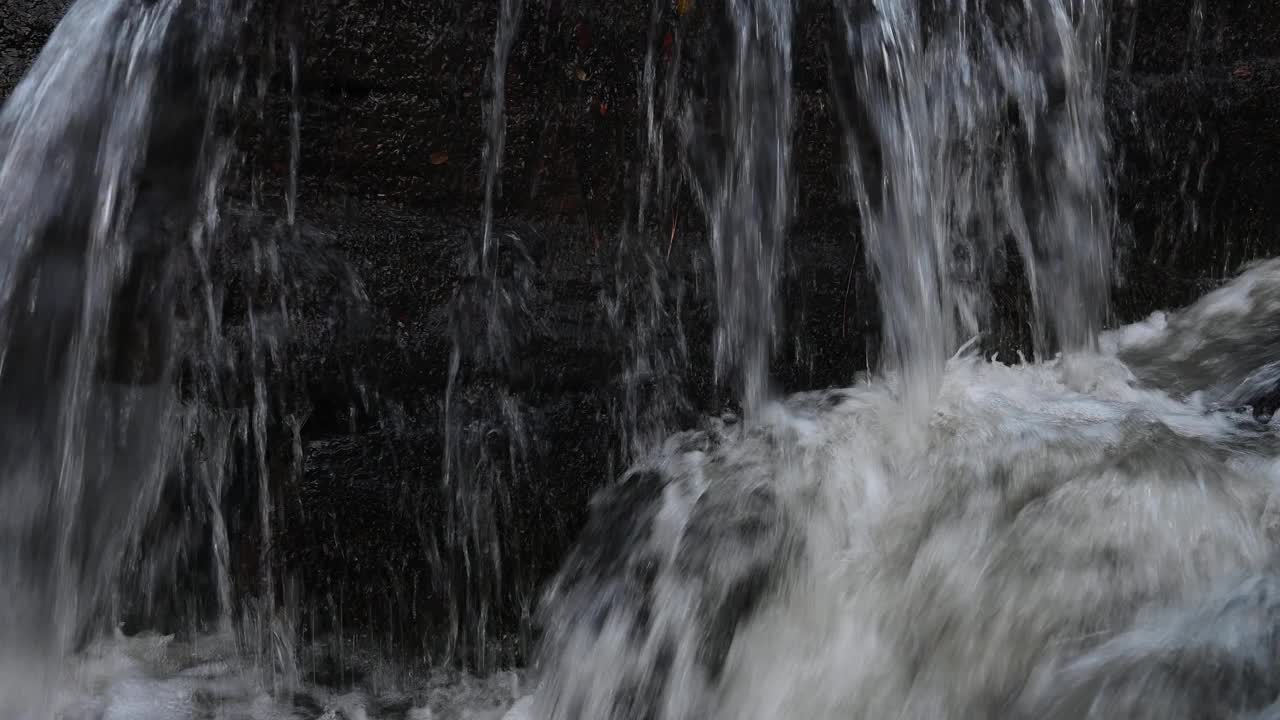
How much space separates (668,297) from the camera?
2756 millimetres

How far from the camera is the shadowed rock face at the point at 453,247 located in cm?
248

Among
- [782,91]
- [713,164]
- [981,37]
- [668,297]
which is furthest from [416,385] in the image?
[981,37]

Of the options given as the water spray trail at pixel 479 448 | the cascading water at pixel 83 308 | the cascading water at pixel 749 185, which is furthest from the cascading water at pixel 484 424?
the cascading water at pixel 83 308

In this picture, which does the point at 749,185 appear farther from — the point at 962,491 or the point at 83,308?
the point at 83,308

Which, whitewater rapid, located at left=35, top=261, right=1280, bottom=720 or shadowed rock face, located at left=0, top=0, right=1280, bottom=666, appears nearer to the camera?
whitewater rapid, located at left=35, top=261, right=1280, bottom=720

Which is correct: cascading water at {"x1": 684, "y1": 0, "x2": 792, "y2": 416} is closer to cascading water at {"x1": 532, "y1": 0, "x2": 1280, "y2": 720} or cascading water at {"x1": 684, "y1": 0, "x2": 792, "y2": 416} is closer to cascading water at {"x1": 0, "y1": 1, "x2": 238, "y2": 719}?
cascading water at {"x1": 532, "y1": 0, "x2": 1280, "y2": 720}

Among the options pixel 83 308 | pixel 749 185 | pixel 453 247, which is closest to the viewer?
pixel 83 308

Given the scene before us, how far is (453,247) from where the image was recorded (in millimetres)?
2596

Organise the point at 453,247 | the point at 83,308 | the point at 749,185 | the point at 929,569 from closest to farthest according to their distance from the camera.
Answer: the point at 929,569 → the point at 83,308 → the point at 453,247 → the point at 749,185

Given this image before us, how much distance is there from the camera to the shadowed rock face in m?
2.48

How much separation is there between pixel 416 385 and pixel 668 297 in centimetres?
71

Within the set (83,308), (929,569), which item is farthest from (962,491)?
(83,308)

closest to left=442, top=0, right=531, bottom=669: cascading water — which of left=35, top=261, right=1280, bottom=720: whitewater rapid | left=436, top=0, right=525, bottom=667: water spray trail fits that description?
left=436, top=0, right=525, bottom=667: water spray trail

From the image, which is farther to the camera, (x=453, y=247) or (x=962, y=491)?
(x=453, y=247)
